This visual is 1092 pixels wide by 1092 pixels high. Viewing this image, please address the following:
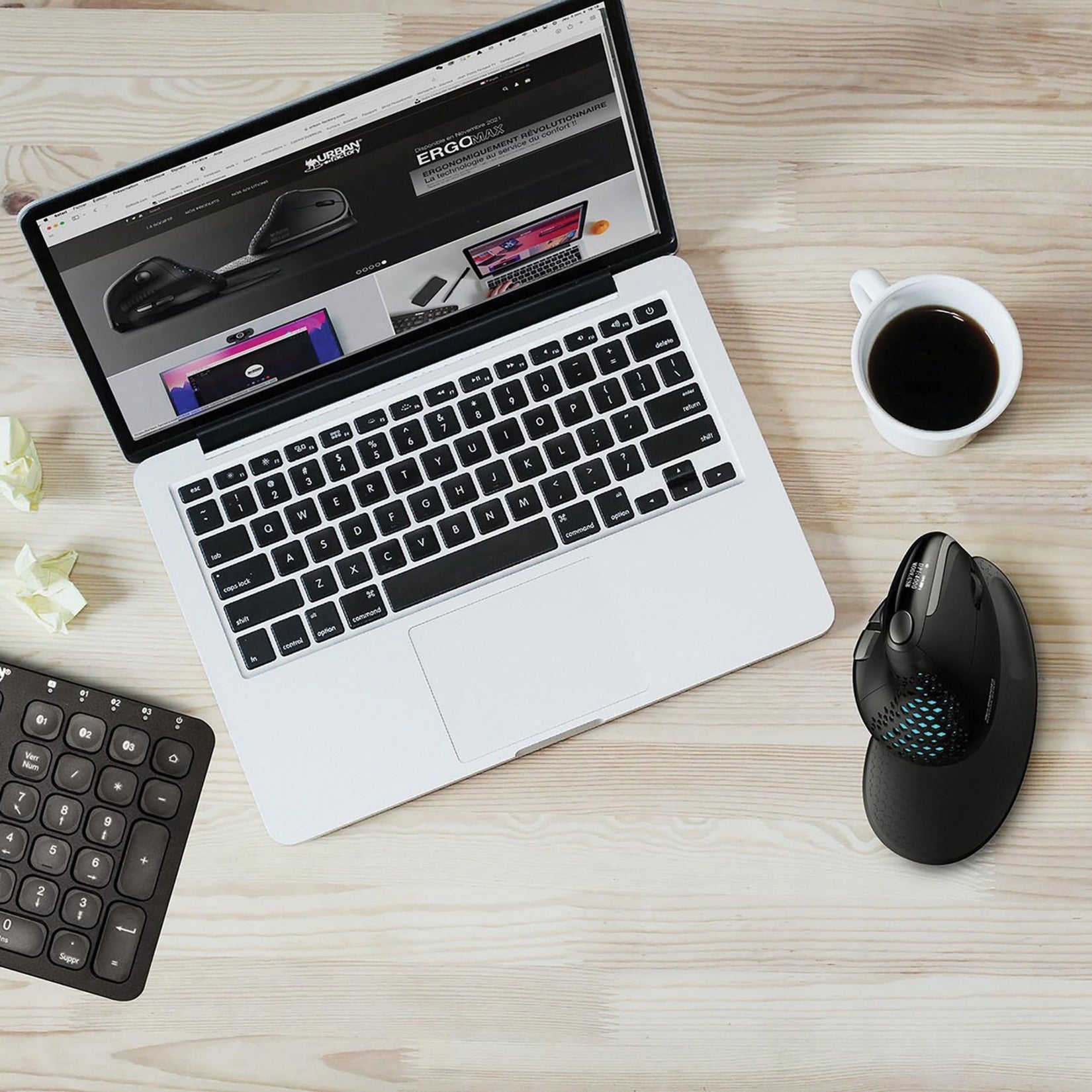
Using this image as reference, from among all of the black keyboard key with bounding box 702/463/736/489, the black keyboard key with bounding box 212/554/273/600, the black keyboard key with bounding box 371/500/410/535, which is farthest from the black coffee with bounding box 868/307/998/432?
the black keyboard key with bounding box 212/554/273/600

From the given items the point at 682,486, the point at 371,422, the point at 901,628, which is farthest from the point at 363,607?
the point at 901,628

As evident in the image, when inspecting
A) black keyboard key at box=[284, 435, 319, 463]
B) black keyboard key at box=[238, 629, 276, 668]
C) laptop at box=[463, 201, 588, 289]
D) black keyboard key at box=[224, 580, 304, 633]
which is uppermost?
laptop at box=[463, 201, 588, 289]

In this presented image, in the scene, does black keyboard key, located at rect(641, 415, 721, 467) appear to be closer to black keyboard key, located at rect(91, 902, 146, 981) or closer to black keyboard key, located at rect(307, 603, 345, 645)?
black keyboard key, located at rect(307, 603, 345, 645)

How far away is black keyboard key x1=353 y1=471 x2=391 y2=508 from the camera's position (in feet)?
2.45

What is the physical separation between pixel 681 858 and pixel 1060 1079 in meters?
0.28

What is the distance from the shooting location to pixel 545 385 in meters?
0.75

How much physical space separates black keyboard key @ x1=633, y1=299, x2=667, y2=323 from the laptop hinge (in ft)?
0.08

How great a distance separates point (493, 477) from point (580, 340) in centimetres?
Result: 11

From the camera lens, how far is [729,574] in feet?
2.41

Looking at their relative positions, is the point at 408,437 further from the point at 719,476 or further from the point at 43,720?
the point at 43,720

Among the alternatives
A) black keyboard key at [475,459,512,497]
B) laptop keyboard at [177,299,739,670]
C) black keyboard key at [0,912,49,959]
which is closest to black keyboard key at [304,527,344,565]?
laptop keyboard at [177,299,739,670]

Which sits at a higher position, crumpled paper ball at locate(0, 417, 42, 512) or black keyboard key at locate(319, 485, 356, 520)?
crumpled paper ball at locate(0, 417, 42, 512)

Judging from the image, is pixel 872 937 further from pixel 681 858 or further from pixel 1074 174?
pixel 1074 174

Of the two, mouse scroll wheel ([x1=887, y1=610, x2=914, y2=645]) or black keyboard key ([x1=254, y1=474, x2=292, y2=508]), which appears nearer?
mouse scroll wheel ([x1=887, y1=610, x2=914, y2=645])
